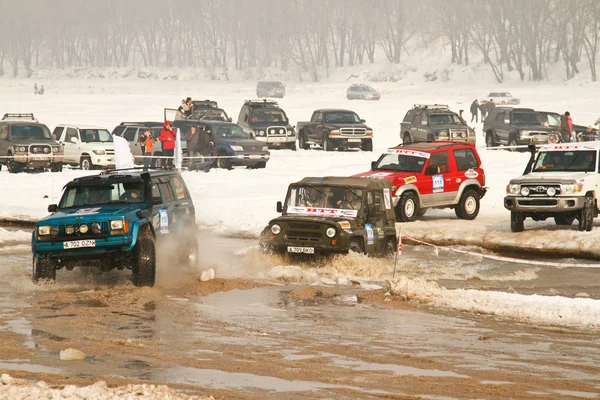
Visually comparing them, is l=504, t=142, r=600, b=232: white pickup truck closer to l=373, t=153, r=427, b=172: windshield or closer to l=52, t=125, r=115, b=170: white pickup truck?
l=373, t=153, r=427, b=172: windshield

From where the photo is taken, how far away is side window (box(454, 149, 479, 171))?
25.4m

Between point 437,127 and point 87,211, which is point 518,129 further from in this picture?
point 87,211

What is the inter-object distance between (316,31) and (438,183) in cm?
11309

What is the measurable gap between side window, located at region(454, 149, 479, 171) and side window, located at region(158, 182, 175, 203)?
10396 mm

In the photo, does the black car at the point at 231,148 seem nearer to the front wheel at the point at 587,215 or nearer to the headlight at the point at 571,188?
the headlight at the point at 571,188

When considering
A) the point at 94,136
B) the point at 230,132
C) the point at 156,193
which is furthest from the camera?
the point at 94,136

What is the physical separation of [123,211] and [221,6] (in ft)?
488

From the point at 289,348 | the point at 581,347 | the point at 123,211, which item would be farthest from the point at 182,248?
the point at 581,347

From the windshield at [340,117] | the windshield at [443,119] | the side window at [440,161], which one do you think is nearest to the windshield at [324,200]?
the side window at [440,161]

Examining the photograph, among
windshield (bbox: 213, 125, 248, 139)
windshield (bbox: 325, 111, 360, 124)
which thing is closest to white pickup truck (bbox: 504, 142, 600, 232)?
windshield (bbox: 213, 125, 248, 139)

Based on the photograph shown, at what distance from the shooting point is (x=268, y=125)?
42188mm

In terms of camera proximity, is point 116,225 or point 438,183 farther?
point 438,183

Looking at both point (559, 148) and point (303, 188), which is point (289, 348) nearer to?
point (303, 188)

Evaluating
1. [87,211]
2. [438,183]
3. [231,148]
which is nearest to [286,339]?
[87,211]
